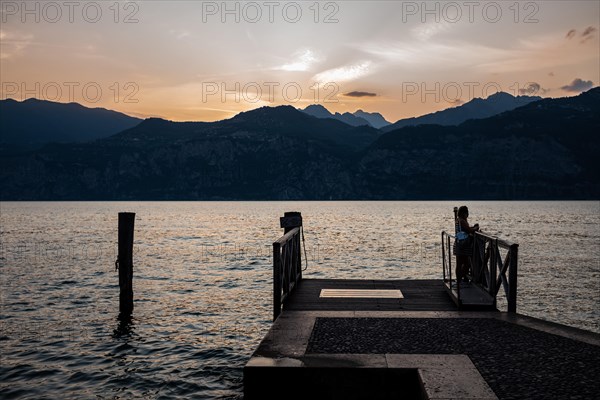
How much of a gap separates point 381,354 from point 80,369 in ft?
29.1

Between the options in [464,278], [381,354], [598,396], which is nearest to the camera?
[598,396]

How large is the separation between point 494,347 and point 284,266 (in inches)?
227

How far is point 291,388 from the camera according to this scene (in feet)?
24.1

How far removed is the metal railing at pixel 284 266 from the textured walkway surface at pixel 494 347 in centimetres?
132

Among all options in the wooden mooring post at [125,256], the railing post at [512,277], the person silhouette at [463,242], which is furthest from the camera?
the wooden mooring post at [125,256]

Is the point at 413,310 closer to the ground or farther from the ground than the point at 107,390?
farther from the ground

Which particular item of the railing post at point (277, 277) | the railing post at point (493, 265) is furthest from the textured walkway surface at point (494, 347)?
the railing post at point (493, 265)

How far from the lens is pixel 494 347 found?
27.4 feet

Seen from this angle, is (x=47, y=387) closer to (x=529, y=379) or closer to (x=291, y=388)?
(x=291, y=388)

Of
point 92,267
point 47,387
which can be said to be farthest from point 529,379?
point 92,267

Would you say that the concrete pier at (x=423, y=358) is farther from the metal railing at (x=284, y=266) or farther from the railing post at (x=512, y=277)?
the metal railing at (x=284, y=266)

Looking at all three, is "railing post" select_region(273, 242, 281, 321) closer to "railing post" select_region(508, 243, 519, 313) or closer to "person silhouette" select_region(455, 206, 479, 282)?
"person silhouette" select_region(455, 206, 479, 282)

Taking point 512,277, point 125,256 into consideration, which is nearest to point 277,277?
point 512,277

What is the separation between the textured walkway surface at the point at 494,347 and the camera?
658cm
